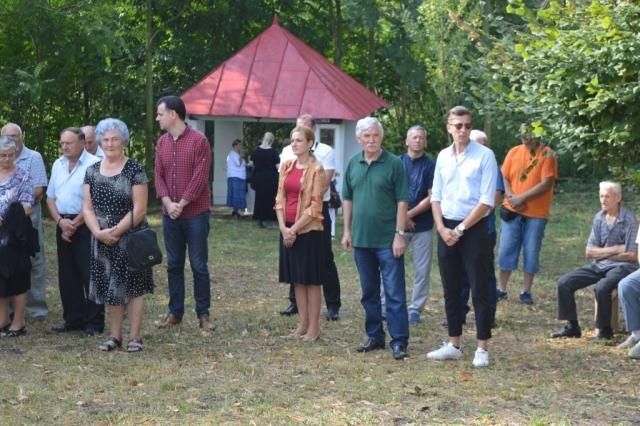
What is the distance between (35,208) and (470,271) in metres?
4.23

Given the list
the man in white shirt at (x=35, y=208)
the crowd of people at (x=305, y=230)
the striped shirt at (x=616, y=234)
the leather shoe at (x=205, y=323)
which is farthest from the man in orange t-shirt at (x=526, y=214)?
the man in white shirt at (x=35, y=208)

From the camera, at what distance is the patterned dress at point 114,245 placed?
7969mm

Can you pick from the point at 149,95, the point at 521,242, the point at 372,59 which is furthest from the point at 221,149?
the point at 521,242

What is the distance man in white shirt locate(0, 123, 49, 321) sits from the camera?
29.8ft

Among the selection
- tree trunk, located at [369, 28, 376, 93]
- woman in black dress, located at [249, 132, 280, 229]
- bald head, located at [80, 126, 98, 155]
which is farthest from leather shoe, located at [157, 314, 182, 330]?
tree trunk, located at [369, 28, 376, 93]

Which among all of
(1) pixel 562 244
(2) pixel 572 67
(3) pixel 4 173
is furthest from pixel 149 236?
(1) pixel 562 244

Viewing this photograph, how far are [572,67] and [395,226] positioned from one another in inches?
74.0

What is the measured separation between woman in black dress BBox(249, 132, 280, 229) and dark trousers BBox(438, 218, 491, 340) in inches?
424

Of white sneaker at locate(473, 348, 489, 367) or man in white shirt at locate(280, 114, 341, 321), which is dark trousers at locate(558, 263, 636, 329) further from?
man in white shirt at locate(280, 114, 341, 321)

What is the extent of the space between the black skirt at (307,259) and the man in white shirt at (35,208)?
98.4 inches

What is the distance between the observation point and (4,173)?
867 cm

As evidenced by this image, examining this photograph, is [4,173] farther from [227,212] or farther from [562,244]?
[227,212]

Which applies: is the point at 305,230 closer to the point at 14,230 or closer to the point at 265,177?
the point at 14,230

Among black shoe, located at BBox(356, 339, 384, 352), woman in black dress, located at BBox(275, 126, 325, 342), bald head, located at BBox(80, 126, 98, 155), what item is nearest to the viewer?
black shoe, located at BBox(356, 339, 384, 352)
